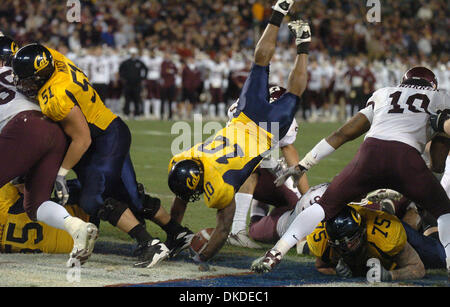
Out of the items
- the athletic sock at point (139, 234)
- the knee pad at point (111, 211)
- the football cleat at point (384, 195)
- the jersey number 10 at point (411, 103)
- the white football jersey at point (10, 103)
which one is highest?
the jersey number 10 at point (411, 103)

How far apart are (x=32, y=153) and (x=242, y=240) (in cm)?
179

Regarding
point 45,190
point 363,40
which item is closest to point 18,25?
point 363,40

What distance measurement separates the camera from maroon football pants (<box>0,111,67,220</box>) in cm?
473

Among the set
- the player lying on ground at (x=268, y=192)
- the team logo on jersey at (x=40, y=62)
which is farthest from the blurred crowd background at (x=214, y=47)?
the team logo on jersey at (x=40, y=62)

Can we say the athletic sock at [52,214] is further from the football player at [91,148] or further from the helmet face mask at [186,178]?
the helmet face mask at [186,178]

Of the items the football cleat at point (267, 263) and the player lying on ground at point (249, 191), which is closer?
the football cleat at point (267, 263)

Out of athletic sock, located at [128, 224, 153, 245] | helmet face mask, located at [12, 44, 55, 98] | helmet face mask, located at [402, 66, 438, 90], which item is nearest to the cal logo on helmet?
helmet face mask, located at [402, 66, 438, 90]

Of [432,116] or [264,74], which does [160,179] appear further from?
[432,116]

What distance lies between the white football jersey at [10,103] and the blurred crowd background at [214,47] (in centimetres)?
1265

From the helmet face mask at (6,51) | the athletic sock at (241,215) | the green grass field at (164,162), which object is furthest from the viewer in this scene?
the green grass field at (164,162)

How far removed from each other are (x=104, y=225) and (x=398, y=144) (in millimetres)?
2857

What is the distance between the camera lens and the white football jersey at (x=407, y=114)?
14.9 feet

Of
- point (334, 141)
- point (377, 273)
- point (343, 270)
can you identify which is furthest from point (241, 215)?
point (377, 273)

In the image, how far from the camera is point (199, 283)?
4375mm
